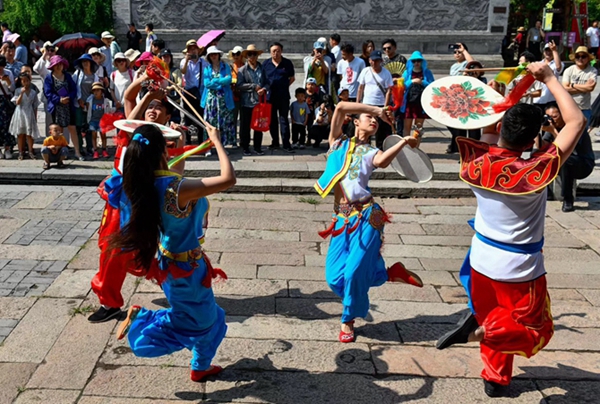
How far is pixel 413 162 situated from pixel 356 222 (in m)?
0.62

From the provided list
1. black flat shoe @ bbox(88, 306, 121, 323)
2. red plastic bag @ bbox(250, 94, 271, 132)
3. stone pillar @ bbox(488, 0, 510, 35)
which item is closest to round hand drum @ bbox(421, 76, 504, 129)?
black flat shoe @ bbox(88, 306, 121, 323)

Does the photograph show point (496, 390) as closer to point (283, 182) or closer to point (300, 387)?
point (300, 387)

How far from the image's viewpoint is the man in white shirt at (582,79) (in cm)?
980

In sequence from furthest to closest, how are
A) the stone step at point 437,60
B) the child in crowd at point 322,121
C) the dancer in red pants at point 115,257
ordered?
the stone step at point 437,60, the child in crowd at point 322,121, the dancer in red pants at point 115,257

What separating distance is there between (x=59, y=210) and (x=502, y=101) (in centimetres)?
576

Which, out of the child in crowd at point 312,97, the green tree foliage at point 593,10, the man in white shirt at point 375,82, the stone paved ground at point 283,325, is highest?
the green tree foliage at point 593,10

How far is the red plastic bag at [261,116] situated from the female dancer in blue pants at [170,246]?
662cm

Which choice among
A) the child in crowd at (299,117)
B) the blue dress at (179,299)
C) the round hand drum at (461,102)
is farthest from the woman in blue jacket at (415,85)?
the blue dress at (179,299)

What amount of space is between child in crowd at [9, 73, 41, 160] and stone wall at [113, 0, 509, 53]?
461 inches

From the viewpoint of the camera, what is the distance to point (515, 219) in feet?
12.2

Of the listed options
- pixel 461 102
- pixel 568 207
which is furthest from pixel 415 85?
pixel 461 102

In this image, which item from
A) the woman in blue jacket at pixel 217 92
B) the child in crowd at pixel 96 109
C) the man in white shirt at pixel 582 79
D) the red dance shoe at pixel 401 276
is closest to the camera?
the red dance shoe at pixel 401 276

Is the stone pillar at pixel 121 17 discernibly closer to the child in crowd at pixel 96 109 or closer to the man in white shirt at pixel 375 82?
the child in crowd at pixel 96 109

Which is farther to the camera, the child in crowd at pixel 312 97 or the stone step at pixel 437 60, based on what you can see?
the stone step at pixel 437 60
